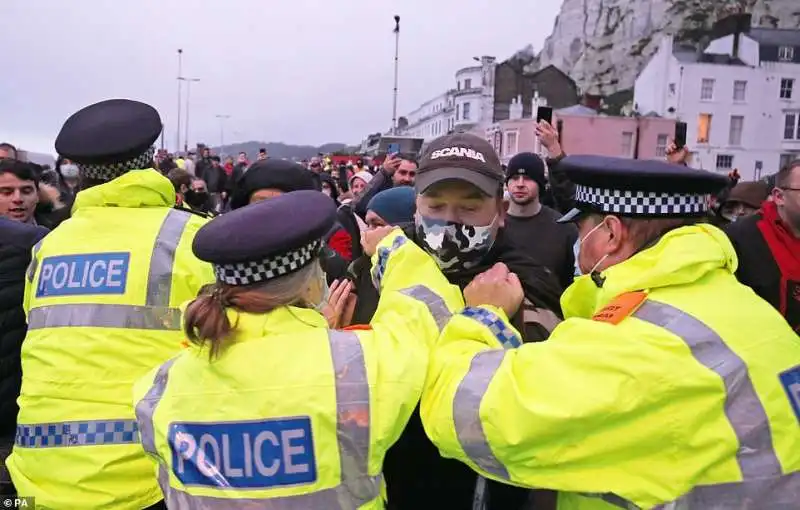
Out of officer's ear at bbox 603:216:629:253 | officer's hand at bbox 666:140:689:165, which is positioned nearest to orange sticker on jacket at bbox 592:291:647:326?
officer's ear at bbox 603:216:629:253

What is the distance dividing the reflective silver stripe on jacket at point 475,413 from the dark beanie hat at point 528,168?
4.48m

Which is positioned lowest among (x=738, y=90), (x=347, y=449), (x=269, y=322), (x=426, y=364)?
(x=347, y=449)

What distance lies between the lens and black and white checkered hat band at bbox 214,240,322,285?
1892 millimetres

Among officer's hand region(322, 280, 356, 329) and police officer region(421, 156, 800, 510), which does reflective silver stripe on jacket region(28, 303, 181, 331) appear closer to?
officer's hand region(322, 280, 356, 329)

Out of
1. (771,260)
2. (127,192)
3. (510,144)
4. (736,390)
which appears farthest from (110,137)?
(510,144)

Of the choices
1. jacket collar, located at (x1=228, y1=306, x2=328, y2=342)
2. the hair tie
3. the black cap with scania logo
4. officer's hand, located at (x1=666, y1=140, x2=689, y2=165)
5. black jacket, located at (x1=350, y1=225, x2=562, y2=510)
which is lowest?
black jacket, located at (x1=350, y1=225, x2=562, y2=510)

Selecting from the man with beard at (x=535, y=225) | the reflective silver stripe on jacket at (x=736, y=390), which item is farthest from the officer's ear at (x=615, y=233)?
the man with beard at (x=535, y=225)

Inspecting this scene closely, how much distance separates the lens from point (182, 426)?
1896 millimetres

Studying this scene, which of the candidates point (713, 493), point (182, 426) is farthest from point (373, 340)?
point (713, 493)

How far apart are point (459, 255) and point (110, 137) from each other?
5.33ft

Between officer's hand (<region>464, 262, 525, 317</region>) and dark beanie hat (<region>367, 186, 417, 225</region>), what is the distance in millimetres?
1739

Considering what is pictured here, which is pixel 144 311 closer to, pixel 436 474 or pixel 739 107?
pixel 436 474

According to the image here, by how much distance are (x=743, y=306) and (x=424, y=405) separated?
97cm

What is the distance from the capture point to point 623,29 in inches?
3482
